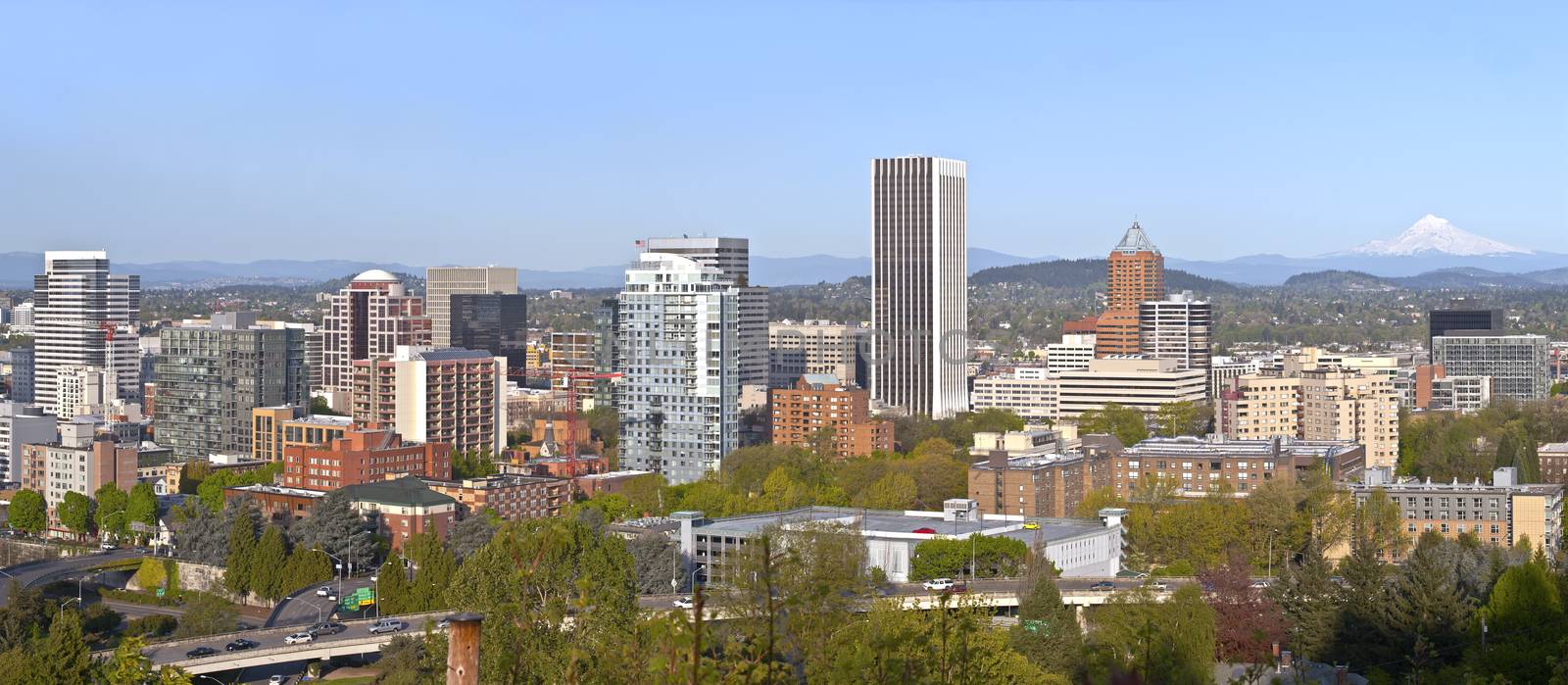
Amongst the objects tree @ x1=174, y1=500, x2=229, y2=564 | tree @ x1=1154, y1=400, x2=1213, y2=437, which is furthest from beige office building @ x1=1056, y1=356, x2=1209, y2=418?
tree @ x1=174, y1=500, x2=229, y2=564

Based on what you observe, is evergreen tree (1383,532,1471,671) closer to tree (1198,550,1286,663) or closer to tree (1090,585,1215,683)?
tree (1198,550,1286,663)

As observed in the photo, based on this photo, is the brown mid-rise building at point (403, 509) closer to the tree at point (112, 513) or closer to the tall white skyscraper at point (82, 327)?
the tree at point (112, 513)

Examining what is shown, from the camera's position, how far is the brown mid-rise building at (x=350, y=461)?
51375 mm

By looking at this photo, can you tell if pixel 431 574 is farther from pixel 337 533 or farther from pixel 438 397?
pixel 438 397

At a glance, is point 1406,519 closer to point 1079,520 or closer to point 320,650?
point 1079,520

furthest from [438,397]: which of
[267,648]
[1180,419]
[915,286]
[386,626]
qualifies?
[267,648]

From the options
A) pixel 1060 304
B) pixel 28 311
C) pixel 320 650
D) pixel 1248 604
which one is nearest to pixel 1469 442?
pixel 1248 604

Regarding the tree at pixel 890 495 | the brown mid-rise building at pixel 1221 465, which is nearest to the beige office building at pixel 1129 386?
the brown mid-rise building at pixel 1221 465

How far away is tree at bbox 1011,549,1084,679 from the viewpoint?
2838 centimetres

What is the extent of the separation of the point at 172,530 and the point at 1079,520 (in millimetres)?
21723

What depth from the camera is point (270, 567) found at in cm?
4184

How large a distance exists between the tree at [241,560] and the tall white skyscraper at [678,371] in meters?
16.2

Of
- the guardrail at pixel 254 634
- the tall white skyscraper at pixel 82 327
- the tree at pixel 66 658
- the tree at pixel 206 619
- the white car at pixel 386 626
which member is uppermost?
the tall white skyscraper at pixel 82 327

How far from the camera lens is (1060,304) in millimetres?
176125
